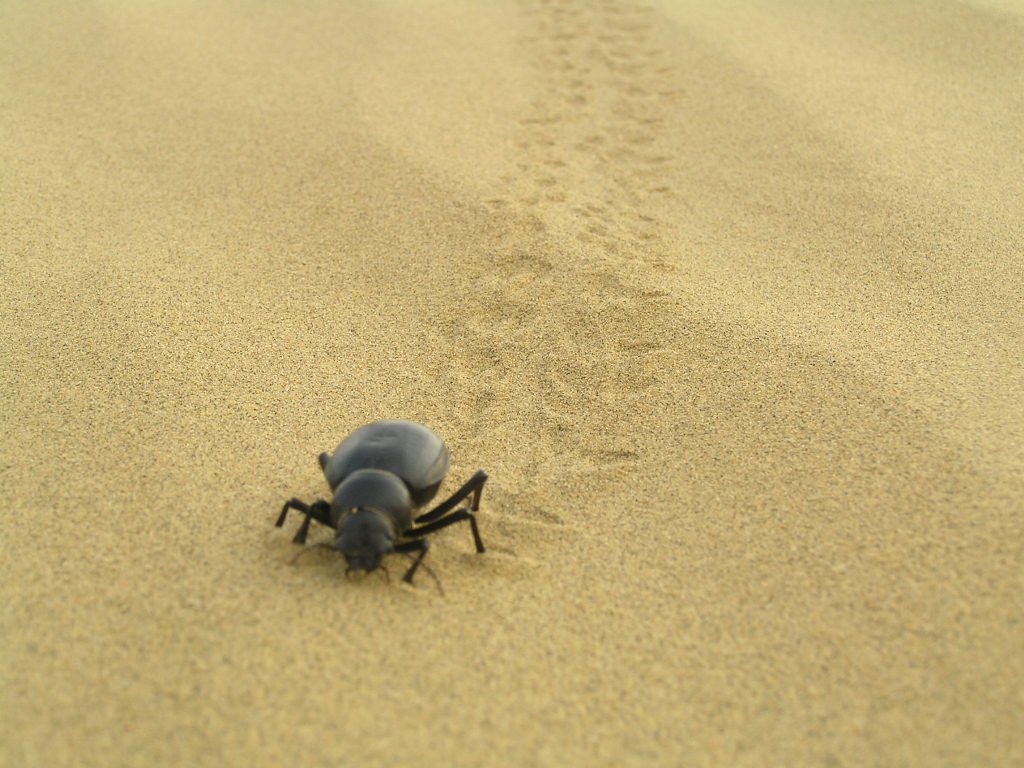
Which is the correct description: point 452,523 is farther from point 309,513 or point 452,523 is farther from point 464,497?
point 309,513

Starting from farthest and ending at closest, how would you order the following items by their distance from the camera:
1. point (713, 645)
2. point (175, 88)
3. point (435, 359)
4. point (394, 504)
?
point (175, 88)
point (435, 359)
point (394, 504)
point (713, 645)

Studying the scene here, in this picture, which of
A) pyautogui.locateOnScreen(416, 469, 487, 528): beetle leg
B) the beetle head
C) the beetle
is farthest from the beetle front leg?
pyautogui.locateOnScreen(416, 469, 487, 528): beetle leg

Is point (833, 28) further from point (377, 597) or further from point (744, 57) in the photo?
point (377, 597)

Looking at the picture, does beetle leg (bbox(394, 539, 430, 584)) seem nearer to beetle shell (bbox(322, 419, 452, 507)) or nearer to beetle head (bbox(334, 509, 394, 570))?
beetle head (bbox(334, 509, 394, 570))

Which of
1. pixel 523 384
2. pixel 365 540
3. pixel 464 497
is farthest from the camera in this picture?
pixel 523 384

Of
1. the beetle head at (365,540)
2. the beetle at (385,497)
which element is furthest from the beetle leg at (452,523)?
the beetle head at (365,540)

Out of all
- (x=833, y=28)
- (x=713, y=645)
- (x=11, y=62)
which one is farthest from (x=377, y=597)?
(x=833, y=28)

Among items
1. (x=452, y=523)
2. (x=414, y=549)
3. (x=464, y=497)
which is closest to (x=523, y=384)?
(x=464, y=497)
